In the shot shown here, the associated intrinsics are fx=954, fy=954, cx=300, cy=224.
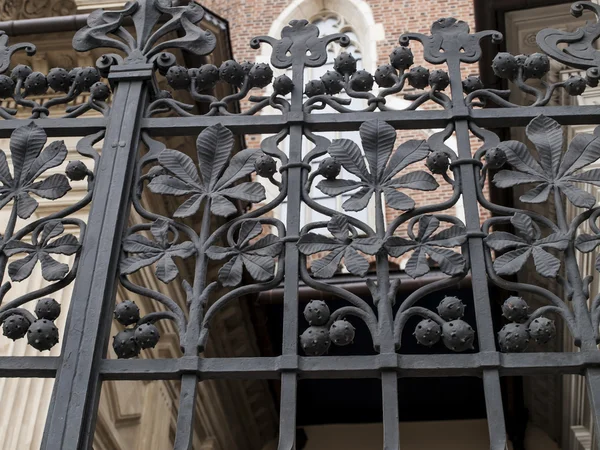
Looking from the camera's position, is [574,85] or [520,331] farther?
[574,85]

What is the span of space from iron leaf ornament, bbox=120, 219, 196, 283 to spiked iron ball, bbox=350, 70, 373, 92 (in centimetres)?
91

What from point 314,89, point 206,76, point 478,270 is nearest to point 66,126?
point 206,76

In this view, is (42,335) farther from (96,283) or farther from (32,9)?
(32,9)

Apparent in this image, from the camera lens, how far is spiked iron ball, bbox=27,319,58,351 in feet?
Answer: 9.95

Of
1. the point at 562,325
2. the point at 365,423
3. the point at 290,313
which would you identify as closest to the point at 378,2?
the point at 365,423

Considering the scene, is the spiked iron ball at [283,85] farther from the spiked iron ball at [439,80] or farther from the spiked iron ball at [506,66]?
the spiked iron ball at [506,66]

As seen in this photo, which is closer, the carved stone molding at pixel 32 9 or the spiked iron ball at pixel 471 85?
the spiked iron ball at pixel 471 85

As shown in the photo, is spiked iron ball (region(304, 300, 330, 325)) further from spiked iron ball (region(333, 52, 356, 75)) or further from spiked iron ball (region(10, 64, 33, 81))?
spiked iron ball (region(10, 64, 33, 81))

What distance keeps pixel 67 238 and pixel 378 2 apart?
1235 centimetres

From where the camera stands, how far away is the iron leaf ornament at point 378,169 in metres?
3.29

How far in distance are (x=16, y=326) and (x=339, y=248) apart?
1080 millimetres

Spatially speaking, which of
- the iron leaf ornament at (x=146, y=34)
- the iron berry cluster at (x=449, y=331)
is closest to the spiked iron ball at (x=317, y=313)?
the iron berry cluster at (x=449, y=331)

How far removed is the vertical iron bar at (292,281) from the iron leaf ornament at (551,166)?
27.8 inches

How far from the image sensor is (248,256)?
323 centimetres
